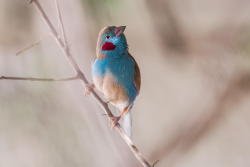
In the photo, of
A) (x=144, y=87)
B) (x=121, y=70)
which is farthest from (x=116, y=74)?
(x=144, y=87)

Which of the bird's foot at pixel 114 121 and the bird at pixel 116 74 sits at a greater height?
the bird at pixel 116 74

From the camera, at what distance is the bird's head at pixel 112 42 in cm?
67

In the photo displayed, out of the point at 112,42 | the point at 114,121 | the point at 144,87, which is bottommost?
the point at 144,87

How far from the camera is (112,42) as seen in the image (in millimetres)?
680

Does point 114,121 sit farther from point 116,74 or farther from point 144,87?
point 144,87

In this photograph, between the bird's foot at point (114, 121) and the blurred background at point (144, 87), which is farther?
the blurred background at point (144, 87)

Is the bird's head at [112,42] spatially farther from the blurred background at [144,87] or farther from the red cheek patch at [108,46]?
the blurred background at [144,87]

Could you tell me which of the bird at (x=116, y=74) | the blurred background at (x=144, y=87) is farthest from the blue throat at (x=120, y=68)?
the blurred background at (x=144, y=87)

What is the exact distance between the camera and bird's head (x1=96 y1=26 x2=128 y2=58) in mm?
669

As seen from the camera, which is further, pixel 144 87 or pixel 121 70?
pixel 144 87

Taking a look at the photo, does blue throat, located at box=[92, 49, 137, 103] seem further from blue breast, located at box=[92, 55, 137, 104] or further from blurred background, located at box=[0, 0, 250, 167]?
blurred background, located at box=[0, 0, 250, 167]

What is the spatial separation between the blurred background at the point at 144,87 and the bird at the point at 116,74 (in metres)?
0.25

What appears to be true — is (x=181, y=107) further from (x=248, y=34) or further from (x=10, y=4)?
(x=10, y=4)

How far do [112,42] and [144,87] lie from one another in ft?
1.82
